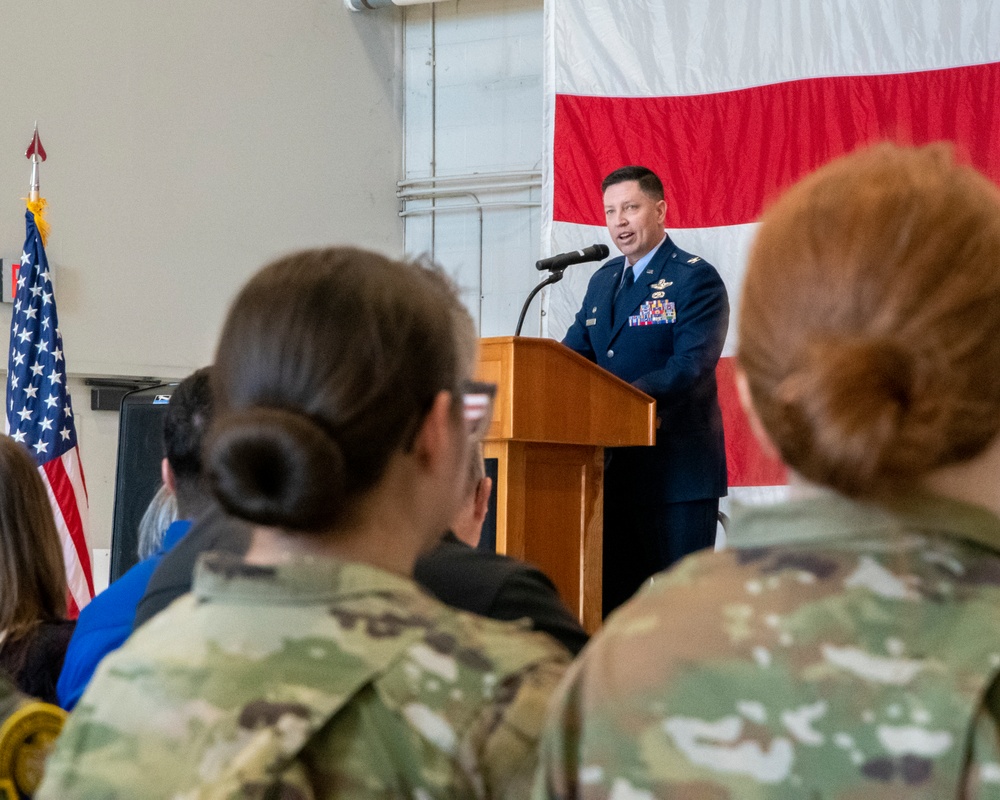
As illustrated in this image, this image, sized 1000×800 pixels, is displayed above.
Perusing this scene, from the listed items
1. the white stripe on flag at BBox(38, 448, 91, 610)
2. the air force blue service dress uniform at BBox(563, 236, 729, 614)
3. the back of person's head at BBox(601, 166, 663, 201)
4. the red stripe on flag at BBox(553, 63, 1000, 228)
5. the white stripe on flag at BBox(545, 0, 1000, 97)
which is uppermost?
the white stripe on flag at BBox(545, 0, 1000, 97)

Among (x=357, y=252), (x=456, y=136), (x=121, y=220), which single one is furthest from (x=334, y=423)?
(x=456, y=136)

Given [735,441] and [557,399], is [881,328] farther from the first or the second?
[735,441]

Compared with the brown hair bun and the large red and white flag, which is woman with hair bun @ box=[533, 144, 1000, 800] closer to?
the brown hair bun

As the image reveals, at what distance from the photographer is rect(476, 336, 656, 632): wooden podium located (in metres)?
2.98

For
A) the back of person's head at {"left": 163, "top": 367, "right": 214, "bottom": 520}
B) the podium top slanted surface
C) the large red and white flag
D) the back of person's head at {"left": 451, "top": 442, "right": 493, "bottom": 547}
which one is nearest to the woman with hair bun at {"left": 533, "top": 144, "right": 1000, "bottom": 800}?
Result: the back of person's head at {"left": 451, "top": 442, "right": 493, "bottom": 547}

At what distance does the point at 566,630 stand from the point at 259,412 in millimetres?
452

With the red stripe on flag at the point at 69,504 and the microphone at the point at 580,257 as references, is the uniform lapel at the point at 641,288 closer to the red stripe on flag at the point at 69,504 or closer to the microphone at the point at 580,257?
the microphone at the point at 580,257

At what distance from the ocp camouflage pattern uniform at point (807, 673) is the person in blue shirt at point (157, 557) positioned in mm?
981

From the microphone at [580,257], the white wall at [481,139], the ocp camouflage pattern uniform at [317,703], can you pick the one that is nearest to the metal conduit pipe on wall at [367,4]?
the white wall at [481,139]

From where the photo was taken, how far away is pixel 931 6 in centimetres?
479

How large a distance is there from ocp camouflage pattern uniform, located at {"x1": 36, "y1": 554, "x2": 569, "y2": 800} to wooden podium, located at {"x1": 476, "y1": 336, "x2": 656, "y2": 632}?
6.89 feet

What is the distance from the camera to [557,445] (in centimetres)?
315

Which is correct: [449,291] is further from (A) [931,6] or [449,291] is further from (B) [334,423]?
(A) [931,6]

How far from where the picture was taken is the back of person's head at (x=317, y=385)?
2.59ft
